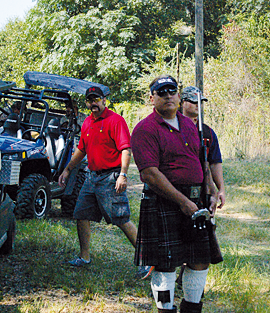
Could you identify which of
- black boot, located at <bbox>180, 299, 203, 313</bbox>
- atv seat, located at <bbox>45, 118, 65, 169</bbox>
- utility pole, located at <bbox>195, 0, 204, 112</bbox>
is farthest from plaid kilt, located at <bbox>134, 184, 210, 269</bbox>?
utility pole, located at <bbox>195, 0, 204, 112</bbox>

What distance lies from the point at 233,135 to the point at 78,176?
8.69 meters

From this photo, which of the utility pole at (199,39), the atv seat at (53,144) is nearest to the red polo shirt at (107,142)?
the atv seat at (53,144)

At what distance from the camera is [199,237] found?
115 inches

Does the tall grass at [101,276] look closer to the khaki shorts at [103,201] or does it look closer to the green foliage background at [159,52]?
the khaki shorts at [103,201]

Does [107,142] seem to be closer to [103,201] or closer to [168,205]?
[103,201]

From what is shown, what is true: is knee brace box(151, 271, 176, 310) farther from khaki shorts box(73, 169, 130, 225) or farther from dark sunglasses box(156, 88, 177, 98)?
khaki shorts box(73, 169, 130, 225)

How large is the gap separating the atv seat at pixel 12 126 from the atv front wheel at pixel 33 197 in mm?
825

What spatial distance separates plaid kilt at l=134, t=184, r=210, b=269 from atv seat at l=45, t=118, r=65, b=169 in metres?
4.46

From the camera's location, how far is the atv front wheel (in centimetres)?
616

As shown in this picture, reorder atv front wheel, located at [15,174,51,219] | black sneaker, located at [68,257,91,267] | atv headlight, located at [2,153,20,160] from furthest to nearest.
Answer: atv front wheel, located at [15,174,51,219] < atv headlight, located at [2,153,20,160] < black sneaker, located at [68,257,91,267]

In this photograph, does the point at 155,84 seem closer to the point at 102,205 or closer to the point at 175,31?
the point at 102,205

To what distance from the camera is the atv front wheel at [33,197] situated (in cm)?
616

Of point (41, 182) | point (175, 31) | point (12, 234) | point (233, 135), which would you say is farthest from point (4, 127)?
point (175, 31)

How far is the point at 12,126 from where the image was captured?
680 centimetres
